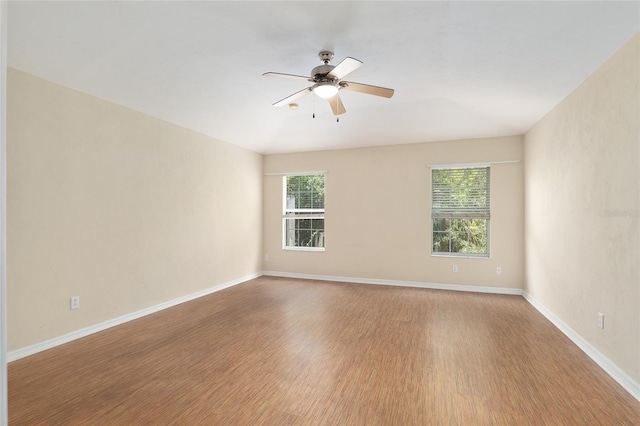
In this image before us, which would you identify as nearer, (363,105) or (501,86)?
(501,86)

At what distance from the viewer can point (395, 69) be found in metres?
3.20

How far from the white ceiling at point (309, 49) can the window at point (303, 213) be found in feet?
7.45

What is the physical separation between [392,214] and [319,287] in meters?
1.82

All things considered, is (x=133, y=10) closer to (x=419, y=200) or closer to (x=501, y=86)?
(x=501, y=86)

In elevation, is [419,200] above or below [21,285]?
above

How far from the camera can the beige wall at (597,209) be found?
2.31m

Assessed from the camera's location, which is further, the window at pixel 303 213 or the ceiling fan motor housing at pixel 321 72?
the window at pixel 303 213

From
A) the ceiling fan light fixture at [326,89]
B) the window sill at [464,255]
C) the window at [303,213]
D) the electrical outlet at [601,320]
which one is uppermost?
the ceiling fan light fixture at [326,89]

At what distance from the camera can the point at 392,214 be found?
5.59m

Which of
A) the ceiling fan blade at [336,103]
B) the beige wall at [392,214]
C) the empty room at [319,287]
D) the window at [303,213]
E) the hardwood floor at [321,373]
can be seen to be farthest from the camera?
the window at [303,213]

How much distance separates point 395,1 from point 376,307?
3.47 metres

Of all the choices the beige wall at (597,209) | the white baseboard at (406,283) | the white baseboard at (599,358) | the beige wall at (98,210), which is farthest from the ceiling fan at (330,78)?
the white baseboard at (406,283)

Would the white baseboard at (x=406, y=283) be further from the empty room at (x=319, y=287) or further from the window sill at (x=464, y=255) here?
the window sill at (x=464, y=255)

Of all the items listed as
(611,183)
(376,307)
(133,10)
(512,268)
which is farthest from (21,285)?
(512,268)
